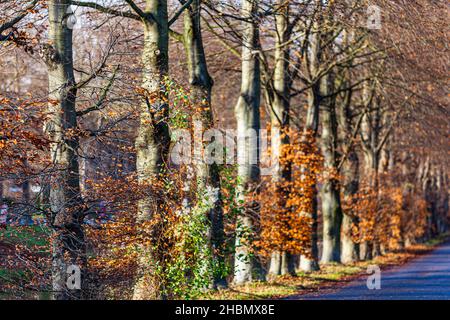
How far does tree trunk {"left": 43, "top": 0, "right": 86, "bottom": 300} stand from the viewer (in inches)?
533

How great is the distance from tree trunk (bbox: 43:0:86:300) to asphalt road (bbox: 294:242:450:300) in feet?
24.4

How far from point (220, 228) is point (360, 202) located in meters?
18.8

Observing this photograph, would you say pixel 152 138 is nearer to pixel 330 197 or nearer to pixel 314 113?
pixel 314 113

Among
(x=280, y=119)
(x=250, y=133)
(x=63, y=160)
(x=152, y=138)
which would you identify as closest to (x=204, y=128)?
(x=152, y=138)

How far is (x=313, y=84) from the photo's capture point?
2709cm

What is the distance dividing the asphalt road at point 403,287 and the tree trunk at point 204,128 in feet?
10.3

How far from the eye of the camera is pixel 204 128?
54.7 feet

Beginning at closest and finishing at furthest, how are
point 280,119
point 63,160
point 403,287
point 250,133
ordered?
1. point 63,160
2. point 250,133
3. point 403,287
4. point 280,119

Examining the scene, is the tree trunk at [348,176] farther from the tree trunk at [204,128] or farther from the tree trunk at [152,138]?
the tree trunk at [152,138]

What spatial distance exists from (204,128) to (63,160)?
338 cm
